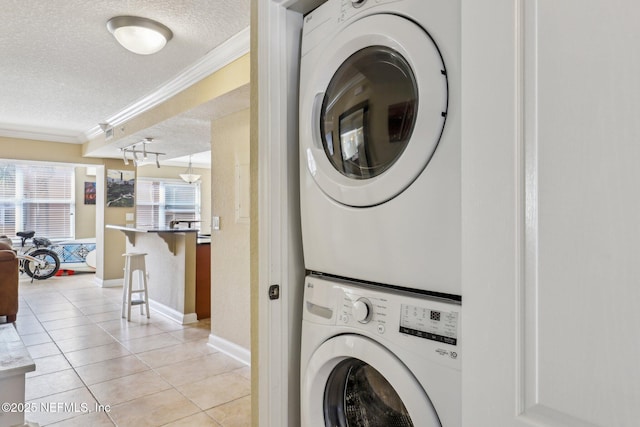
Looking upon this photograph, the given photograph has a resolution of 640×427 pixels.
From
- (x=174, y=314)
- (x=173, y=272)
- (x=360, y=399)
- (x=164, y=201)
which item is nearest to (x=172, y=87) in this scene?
(x=173, y=272)

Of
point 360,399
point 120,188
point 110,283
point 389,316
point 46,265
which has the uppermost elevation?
point 120,188

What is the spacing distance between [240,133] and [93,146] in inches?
146

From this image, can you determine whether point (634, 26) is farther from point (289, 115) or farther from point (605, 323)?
point (289, 115)

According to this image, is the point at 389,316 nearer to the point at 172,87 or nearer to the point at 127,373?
the point at 127,373

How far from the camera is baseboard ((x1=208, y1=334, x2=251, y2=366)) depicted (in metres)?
3.27

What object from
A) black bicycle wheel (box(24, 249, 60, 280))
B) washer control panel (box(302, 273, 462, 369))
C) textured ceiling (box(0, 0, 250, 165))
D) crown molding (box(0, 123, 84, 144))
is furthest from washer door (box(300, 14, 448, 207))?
black bicycle wheel (box(24, 249, 60, 280))

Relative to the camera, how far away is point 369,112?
3.67 ft

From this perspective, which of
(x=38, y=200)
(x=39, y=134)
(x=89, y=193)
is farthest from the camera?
(x=89, y=193)

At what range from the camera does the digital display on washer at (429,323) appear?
901 mm

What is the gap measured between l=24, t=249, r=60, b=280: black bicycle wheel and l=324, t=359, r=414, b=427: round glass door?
734cm

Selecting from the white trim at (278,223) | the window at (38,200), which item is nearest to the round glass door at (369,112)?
the white trim at (278,223)

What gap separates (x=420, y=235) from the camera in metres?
0.97

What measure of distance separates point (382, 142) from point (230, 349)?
9.58 feet

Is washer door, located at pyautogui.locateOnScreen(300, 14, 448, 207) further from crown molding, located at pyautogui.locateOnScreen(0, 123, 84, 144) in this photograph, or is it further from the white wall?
crown molding, located at pyautogui.locateOnScreen(0, 123, 84, 144)
